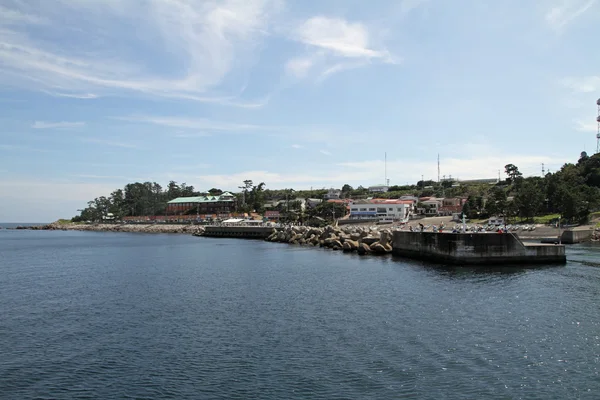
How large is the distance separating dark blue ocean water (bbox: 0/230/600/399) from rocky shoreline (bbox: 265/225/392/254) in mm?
18362

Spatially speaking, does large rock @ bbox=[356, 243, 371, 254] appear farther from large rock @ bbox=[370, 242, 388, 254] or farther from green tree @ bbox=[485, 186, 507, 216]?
green tree @ bbox=[485, 186, 507, 216]

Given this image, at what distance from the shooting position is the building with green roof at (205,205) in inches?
5832

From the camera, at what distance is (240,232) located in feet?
323

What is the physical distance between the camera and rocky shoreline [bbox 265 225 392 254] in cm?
5328

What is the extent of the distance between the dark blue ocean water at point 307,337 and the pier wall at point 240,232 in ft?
189

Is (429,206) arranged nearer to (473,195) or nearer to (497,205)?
(473,195)

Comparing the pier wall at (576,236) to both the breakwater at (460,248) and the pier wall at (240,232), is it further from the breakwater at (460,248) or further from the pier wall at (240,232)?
the pier wall at (240,232)

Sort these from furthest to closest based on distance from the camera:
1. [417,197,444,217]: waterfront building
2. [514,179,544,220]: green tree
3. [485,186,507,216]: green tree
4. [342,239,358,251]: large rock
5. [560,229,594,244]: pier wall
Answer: [417,197,444,217]: waterfront building
[485,186,507,216]: green tree
[514,179,544,220]: green tree
[560,229,594,244]: pier wall
[342,239,358,251]: large rock

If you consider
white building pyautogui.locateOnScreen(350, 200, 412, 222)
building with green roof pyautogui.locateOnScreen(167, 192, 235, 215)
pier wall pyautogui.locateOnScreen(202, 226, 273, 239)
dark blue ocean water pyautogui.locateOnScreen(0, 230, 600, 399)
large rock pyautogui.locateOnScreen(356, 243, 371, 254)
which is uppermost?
building with green roof pyautogui.locateOnScreen(167, 192, 235, 215)

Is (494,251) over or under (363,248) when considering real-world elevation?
over

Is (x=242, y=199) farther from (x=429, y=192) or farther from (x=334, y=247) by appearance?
(x=334, y=247)

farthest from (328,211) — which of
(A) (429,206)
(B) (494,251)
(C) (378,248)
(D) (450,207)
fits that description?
(B) (494,251)

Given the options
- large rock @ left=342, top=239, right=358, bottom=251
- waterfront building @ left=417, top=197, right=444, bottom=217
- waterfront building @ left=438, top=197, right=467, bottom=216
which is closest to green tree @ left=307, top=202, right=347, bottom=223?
waterfront building @ left=417, top=197, right=444, bottom=217

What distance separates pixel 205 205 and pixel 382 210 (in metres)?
67.1
